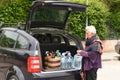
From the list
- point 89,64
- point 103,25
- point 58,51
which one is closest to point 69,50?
point 58,51

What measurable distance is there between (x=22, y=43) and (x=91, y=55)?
152 centimetres

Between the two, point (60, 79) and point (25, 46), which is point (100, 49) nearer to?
point (60, 79)

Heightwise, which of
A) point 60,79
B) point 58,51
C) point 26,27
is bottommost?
point 60,79

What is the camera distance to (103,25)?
66.2 ft

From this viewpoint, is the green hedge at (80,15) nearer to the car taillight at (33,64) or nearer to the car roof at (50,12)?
the car roof at (50,12)

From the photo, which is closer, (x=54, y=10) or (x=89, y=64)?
(x=89, y=64)

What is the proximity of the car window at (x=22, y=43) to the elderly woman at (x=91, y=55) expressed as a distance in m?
1.19

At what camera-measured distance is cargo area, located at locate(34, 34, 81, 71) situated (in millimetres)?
8250

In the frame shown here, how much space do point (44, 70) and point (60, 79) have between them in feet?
1.32

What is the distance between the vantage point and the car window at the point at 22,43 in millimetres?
7847

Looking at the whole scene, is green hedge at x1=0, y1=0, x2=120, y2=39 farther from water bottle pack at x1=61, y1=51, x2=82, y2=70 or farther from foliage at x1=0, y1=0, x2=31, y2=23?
water bottle pack at x1=61, y1=51, x2=82, y2=70

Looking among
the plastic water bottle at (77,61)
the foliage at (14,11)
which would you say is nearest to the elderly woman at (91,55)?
the plastic water bottle at (77,61)

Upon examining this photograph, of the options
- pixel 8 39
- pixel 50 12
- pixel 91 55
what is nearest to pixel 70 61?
pixel 91 55

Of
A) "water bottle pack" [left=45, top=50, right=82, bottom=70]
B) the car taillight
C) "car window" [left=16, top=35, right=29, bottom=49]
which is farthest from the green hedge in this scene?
the car taillight
